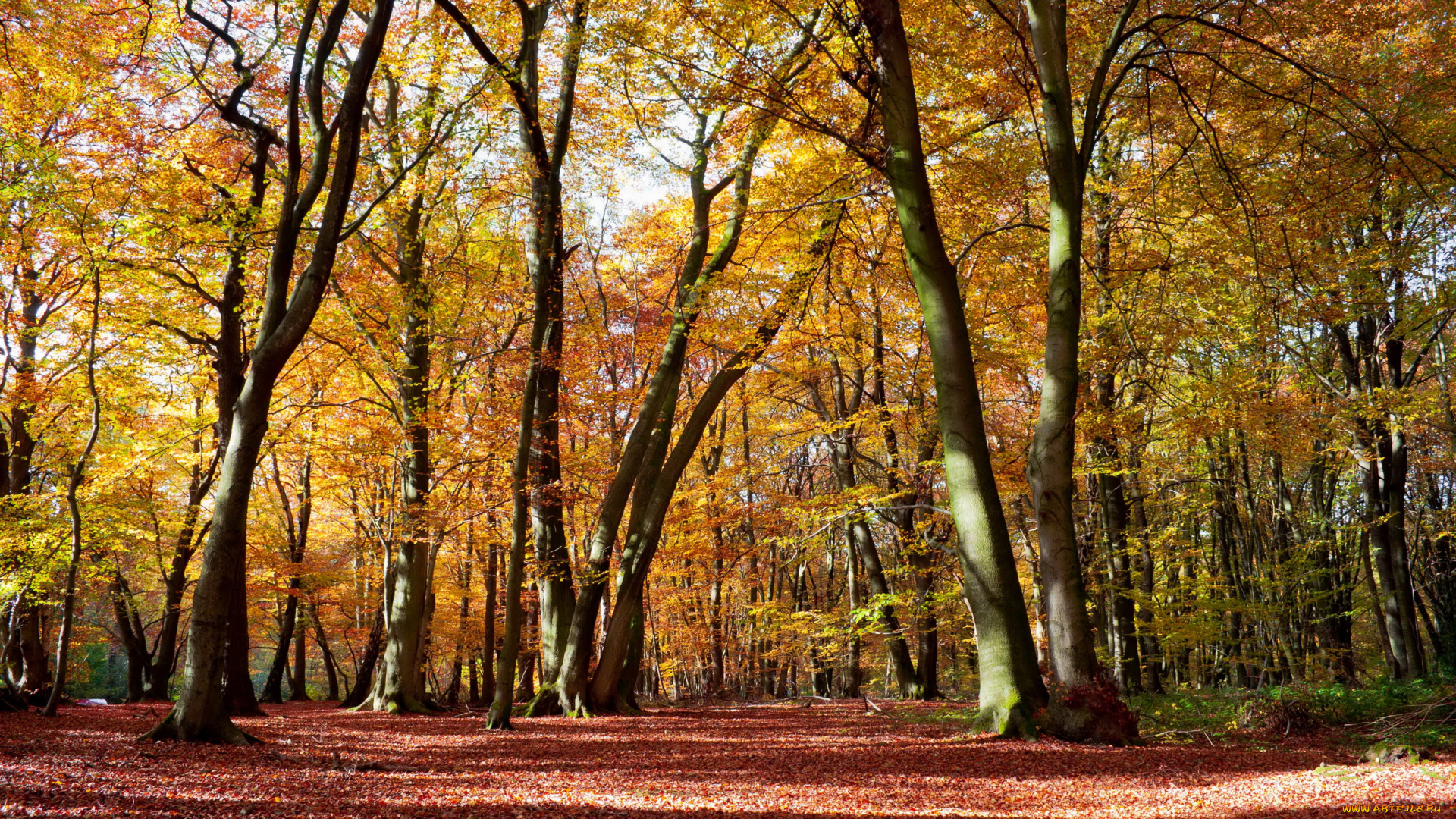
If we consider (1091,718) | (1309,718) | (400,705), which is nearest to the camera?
(1091,718)

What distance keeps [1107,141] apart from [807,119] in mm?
7474

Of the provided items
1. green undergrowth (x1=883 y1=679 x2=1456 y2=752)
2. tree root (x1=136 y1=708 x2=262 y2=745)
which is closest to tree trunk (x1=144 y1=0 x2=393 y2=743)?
tree root (x1=136 y1=708 x2=262 y2=745)

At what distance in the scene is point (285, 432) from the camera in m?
14.7

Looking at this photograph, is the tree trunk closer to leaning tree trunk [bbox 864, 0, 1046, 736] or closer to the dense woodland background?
the dense woodland background

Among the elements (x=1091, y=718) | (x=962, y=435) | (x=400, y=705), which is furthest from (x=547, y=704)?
(x=1091, y=718)

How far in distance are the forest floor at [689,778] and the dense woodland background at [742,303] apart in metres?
0.87

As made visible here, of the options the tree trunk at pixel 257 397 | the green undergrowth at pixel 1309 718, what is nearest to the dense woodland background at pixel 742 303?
the tree trunk at pixel 257 397

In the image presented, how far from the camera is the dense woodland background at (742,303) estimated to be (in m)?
6.89

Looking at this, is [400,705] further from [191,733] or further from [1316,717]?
[1316,717]

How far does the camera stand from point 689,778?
5.18 m

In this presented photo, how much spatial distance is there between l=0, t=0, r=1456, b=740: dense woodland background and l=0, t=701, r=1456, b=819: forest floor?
0.87 meters

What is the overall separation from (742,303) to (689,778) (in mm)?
10612

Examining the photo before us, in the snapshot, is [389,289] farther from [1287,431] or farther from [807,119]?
[1287,431]

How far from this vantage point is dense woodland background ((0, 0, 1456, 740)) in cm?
689
